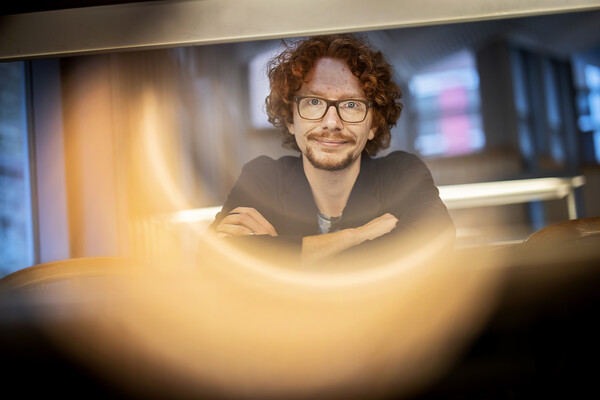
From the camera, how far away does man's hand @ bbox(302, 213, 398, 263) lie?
1.18m

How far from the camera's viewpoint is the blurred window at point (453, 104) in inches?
80.0

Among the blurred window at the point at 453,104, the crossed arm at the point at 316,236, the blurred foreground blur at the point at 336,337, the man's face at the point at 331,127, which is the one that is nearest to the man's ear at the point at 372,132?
the man's face at the point at 331,127

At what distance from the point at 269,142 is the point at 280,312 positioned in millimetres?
989

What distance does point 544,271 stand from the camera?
0.46m

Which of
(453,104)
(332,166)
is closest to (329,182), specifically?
(332,166)

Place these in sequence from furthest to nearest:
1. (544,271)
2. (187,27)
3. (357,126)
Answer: (357,126), (187,27), (544,271)

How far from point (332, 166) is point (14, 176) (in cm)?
120

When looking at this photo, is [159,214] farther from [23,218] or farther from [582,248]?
[582,248]

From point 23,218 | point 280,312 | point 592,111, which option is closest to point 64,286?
point 280,312

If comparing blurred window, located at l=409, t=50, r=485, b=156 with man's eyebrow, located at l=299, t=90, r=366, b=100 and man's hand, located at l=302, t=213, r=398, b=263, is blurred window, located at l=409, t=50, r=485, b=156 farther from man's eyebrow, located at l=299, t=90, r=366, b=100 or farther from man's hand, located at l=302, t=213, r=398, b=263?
man's hand, located at l=302, t=213, r=398, b=263

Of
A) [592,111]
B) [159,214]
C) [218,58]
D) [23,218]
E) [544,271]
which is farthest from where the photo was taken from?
[592,111]

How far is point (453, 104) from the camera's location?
245 centimetres

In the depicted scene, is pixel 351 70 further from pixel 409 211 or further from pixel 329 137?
pixel 409 211

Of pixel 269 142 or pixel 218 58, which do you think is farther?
pixel 218 58
